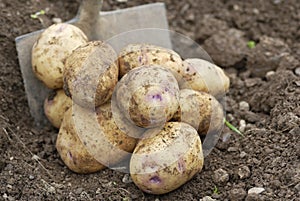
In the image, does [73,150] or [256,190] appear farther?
[73,150]

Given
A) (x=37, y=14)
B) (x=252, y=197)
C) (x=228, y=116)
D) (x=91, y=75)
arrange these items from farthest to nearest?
(x=37, y=14) < (x=228, y=116) < (x=91, y=75) < (x=252, y=197)

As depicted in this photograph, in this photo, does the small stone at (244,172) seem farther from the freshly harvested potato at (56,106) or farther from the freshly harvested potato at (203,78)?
the freshly harvested potato at (56,106)

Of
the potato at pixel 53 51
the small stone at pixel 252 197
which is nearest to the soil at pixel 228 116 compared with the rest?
the small stone at pixel 252 197

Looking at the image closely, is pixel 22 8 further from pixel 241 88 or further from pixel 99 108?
pixel 241 88

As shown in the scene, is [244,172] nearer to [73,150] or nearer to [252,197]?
[252,197]

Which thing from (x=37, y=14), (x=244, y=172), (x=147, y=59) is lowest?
(x=244, y=172)

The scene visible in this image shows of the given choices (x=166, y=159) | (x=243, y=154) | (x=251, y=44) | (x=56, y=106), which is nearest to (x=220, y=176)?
(x=243, y=154)
